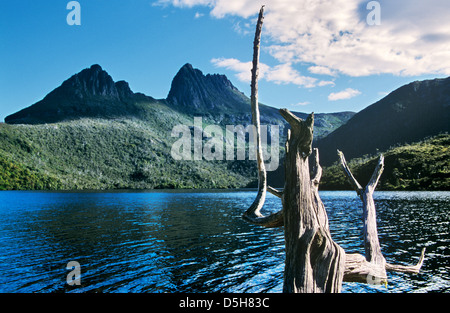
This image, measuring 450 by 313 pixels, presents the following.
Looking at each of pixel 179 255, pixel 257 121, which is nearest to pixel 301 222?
pixel 257 121

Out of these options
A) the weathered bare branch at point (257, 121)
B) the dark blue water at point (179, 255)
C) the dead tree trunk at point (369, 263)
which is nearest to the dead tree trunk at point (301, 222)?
the weathered bare branch at point (257, 121)

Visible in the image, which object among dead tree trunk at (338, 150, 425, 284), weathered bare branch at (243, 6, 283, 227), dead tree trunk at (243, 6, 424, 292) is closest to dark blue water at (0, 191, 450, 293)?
dead tree trunk at (338, 150, 425, 284)

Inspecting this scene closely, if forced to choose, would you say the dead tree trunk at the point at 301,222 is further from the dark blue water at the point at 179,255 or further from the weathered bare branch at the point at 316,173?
the dark blue water at the point at 179,255

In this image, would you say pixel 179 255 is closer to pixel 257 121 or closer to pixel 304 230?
pixel 304 230

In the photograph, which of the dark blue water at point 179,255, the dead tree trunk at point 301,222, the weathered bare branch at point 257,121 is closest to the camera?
the weathered bare branch at point 257,121

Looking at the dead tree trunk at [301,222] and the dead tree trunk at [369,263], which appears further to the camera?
the dead tree trunk at [369,263]

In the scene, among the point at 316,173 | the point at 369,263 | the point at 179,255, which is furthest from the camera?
the point at 179,255

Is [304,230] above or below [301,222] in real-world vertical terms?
below

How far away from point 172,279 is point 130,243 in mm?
13308

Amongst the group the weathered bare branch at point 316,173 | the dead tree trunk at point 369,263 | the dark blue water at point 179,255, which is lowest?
the dark blue water at point 179,255

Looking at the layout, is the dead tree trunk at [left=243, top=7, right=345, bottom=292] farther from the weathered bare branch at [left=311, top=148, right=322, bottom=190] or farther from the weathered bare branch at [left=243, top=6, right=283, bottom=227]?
the weathered bare branch at [left=311, top=148, right=322, bottom=190]

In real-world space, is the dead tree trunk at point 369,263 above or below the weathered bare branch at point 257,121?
below

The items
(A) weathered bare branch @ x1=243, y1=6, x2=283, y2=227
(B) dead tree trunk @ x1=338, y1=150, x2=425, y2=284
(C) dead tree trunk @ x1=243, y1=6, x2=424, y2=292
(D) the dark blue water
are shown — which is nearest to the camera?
(A) weathered bare branch @ x1=243, y1=6, x2=283, y2=227

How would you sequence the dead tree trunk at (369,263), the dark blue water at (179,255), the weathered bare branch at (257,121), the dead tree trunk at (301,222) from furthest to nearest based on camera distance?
the dark blue water at (179,255) → the dead tree trunk at (369,263) → the dead tree trunk at (301,222) → the weathered bare branch at (257,121)
